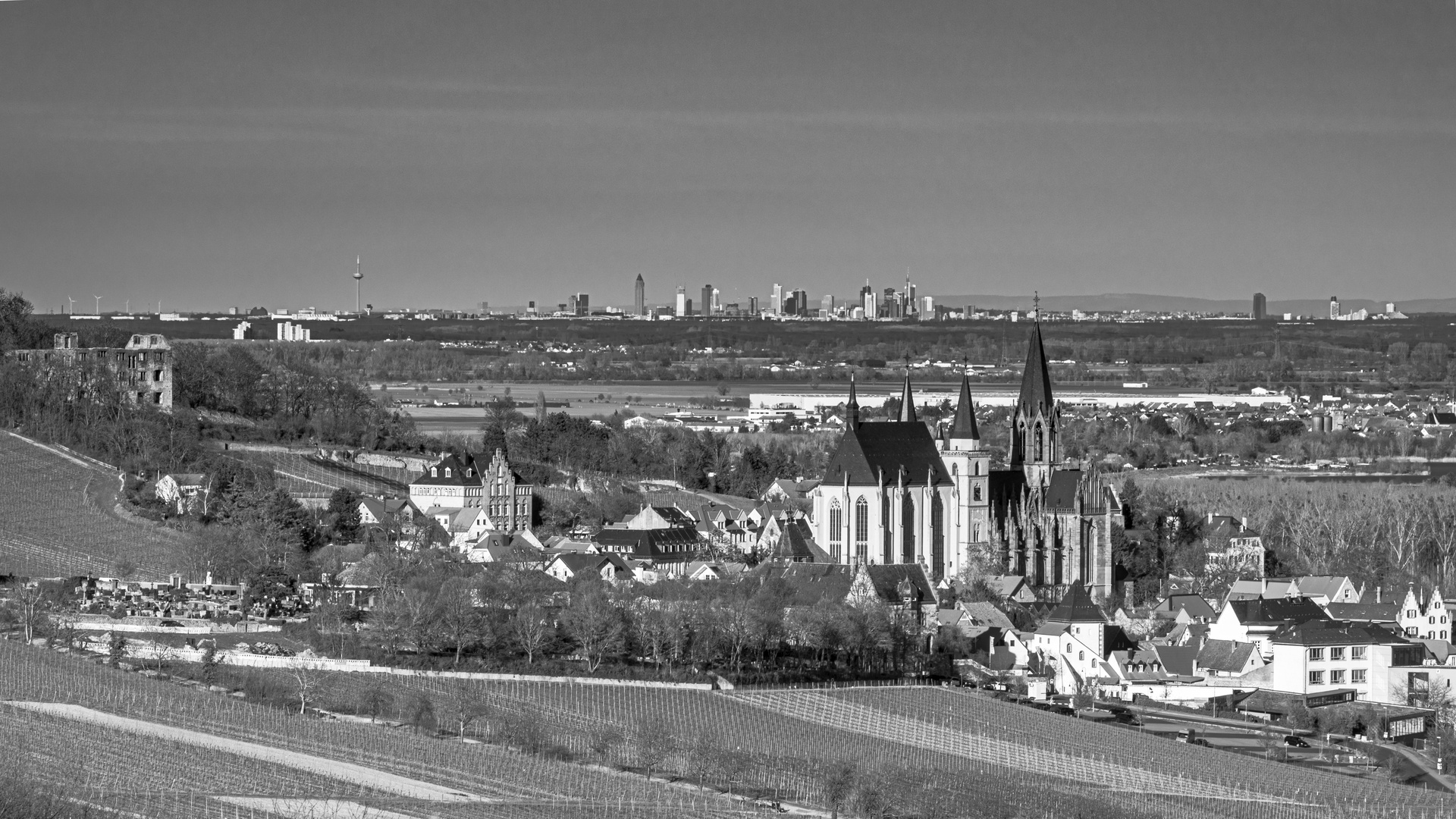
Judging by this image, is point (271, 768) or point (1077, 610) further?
point (1077, 610)

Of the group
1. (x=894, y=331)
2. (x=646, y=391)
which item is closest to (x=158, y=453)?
(x=646, y=391)

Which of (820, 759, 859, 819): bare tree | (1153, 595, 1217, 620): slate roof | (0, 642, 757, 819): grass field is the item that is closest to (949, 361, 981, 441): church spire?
(1153, 595, 1217, 620): slate roof

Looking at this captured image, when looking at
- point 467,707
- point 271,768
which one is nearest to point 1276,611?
point 467,707

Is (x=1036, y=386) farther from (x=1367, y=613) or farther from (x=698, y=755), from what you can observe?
(x=698, y=755)

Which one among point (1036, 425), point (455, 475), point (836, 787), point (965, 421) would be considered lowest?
point (836, 787)

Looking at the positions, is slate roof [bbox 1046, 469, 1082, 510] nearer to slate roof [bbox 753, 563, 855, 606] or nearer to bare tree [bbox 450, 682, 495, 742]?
slate roof [bbox 753, 563, 855, 606]

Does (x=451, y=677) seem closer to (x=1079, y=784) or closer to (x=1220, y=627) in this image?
(x=1079, y=784)

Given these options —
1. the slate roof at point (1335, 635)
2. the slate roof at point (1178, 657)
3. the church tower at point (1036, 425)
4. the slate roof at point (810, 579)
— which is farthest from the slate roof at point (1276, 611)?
the church tower at point (1036, 425)
